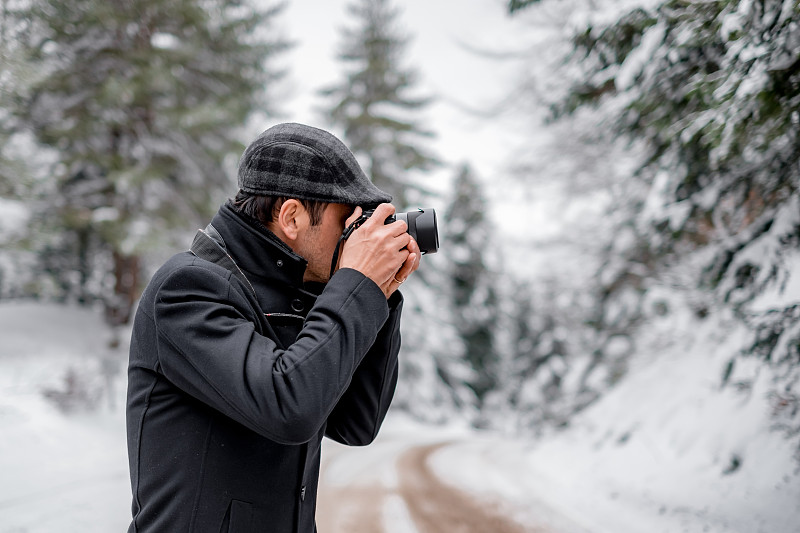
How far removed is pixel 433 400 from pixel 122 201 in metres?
11.4

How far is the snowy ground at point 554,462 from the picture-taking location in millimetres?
4133

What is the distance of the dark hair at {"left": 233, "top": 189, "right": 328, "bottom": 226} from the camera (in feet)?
4.71

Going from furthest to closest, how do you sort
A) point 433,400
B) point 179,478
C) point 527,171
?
point 433,400
point 527,171
point 179,478

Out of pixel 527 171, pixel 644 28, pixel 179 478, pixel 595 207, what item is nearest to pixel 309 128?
pixel 179 478

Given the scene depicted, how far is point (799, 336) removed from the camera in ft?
11.1

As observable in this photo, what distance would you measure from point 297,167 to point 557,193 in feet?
28.9

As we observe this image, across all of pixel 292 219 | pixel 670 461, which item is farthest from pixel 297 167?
pixel 670 461

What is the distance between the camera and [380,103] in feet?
52.5

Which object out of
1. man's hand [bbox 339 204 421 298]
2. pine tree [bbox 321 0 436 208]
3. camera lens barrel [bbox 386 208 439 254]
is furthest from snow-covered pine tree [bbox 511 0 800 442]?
pine tree [bbox 321 0 436 208]

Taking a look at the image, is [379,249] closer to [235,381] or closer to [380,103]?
[235,381]

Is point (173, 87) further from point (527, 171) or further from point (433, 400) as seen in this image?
point (433, 400)

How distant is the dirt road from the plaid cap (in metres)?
3.64

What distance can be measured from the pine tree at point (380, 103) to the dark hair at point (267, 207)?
43.0 ft

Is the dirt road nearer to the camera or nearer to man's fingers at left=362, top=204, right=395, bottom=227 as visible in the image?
the camera
